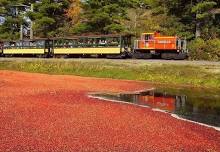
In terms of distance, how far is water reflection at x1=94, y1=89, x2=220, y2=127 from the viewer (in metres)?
22.2

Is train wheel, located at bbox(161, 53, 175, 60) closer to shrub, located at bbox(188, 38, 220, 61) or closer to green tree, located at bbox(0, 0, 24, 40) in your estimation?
shrub, located at bbox(188, 38, 220, 61)

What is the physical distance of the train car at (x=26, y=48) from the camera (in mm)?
68562

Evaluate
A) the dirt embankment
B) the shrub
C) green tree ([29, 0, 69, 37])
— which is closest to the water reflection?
the dirt embankment

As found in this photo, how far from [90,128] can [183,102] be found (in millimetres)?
11356

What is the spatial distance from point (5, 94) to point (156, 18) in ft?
144

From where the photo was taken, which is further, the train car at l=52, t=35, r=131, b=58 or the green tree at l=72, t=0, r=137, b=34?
the green tree at l=72, t=0, r=137, b=34

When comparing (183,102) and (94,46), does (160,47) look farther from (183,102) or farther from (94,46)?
(183,102)

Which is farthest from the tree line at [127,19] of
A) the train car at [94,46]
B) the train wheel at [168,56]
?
the train car at [94,46]

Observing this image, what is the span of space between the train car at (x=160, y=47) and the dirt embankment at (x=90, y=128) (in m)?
27.4

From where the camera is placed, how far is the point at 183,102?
91.3 ft

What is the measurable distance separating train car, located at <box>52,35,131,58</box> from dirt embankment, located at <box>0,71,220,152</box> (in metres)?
31.2

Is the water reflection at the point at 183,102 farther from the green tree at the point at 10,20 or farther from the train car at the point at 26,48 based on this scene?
the green tree at the point at 10,20

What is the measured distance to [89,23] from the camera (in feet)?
233

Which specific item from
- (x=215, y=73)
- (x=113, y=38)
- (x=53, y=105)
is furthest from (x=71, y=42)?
(x=53, y=105)
